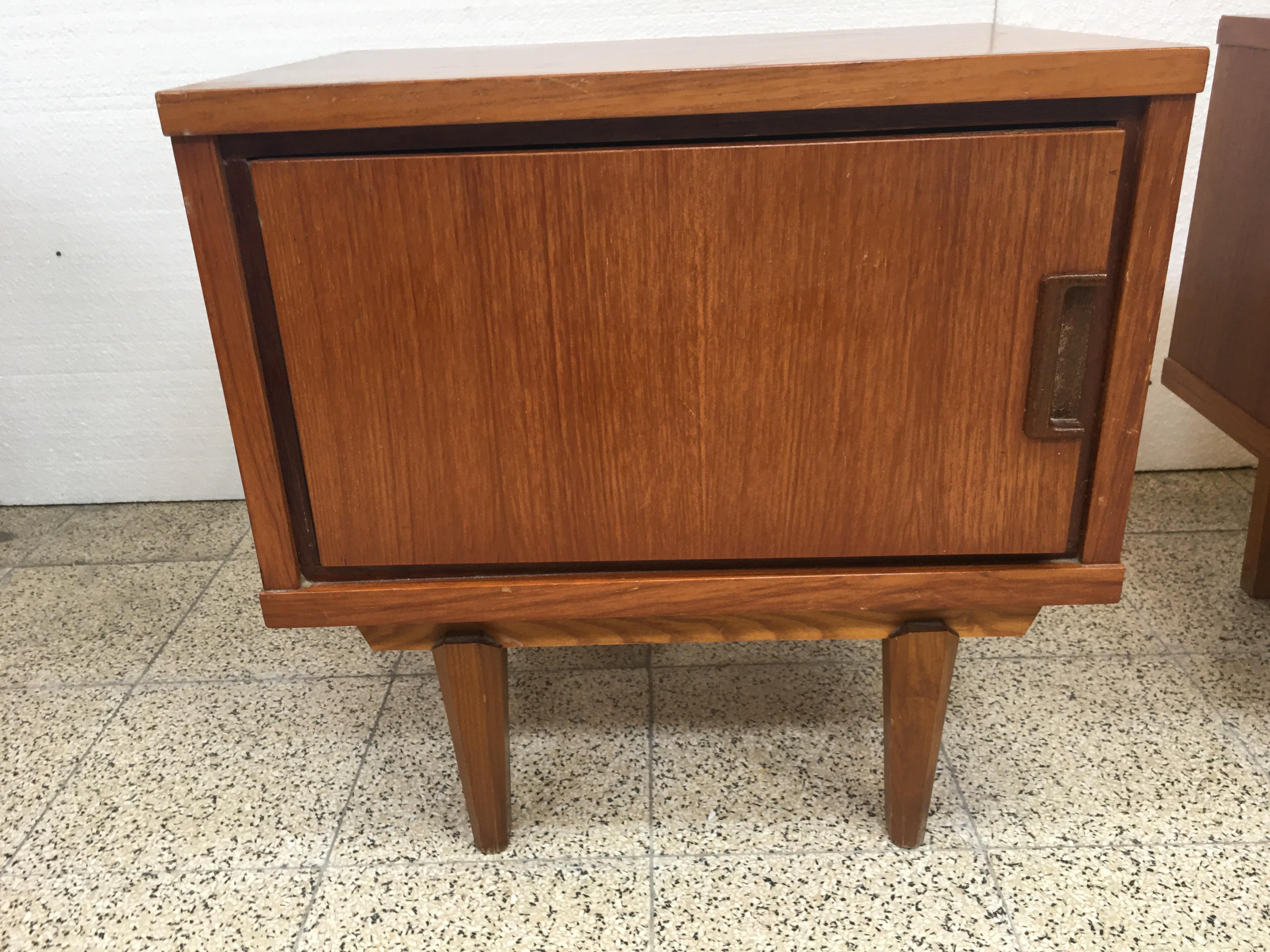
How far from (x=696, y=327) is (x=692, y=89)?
17cm

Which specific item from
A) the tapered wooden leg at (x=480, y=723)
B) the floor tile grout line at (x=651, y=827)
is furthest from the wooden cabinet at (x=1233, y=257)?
the tapered wooden leg at (x=480, y=723)

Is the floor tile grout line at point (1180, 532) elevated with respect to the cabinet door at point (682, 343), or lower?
lower

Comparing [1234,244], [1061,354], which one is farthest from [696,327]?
[1234,244]

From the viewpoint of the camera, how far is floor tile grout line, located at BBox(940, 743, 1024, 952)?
89 cm

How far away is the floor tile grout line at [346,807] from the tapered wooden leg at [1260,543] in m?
1.22

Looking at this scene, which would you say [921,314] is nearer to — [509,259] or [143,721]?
[509,259]

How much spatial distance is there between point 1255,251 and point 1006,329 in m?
0.64

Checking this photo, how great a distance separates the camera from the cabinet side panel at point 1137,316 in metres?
0.66

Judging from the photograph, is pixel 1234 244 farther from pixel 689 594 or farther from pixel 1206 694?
pixel 689 594

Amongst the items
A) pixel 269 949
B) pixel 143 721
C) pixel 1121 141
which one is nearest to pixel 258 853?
pixel 269 949

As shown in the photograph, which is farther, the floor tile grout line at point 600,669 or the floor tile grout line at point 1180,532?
the floor tile grout line at point 1180,532

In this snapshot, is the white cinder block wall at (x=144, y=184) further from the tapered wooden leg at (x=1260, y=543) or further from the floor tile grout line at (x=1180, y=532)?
the tapered wooden leg at (x=1260, y=543)

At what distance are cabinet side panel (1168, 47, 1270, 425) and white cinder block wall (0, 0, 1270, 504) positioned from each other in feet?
1.51

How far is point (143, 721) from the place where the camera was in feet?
4.08
